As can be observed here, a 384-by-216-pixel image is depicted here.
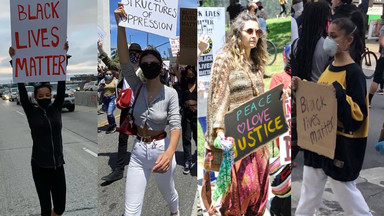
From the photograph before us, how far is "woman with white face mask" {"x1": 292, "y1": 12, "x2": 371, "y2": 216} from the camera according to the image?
2959mm

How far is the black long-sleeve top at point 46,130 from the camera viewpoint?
291 centimetres

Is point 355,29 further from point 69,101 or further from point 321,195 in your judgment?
point 69,101

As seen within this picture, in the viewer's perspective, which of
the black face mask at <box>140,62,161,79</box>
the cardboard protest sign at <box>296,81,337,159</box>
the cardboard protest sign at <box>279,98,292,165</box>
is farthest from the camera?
the cardboard protest sign at <box>279,98,292,165</box>

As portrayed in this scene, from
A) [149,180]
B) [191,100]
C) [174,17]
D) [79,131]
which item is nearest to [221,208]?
[149,180]

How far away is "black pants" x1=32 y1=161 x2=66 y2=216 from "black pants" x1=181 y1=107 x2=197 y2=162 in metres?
0.94

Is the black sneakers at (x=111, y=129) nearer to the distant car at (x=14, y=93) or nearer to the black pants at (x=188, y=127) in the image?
the black pants at (x=188, y=127)

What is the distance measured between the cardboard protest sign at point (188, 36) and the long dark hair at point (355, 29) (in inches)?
40.4

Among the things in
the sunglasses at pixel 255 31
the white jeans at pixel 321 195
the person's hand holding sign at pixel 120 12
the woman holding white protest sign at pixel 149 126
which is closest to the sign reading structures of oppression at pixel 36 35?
the person's hand holding sign at pixel 120 12

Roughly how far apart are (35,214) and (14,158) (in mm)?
457

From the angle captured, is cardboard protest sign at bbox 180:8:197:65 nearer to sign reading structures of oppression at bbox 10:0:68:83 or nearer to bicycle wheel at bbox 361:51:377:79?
sign reading structures of oppression at bbox 10:0:68:83

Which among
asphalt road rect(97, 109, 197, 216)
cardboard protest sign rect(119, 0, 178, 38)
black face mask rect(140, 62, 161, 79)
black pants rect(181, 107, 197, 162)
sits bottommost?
asphalt road rect(97, 109, 197, 216)

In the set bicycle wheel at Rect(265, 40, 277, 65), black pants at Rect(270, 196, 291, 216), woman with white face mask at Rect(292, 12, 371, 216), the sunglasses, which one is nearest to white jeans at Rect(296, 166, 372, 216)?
woman with white face mask at Rect(292, 12, 371, 216)

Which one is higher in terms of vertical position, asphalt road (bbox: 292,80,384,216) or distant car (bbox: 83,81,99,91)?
distant car (bbox: 83,81,99,91)

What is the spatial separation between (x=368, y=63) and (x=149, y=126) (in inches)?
66.7
